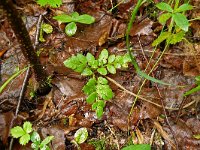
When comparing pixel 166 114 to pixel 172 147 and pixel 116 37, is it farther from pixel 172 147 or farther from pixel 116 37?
pixel 116 37

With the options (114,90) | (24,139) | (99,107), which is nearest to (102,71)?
(114,90)

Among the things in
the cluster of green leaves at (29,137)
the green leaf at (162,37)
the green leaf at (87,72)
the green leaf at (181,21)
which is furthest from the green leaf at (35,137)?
the green leaf at (181,21)

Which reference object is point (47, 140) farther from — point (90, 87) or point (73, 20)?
point (73, 20)

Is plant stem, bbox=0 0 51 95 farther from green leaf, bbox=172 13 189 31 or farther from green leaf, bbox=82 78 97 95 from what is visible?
green leaf, bbox=172 13 189 31

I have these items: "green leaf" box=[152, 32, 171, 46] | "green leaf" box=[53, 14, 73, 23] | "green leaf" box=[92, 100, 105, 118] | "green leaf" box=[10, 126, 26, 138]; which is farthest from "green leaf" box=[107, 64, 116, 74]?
"green leaf" box=[10, 126, 26, 138]

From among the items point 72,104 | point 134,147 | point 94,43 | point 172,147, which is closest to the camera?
point 134,147

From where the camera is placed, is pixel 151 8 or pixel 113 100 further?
pixel 151 8

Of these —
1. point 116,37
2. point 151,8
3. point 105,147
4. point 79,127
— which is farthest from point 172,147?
point 151,8
